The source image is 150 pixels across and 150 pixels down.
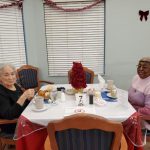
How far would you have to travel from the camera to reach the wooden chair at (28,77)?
3.39 metres

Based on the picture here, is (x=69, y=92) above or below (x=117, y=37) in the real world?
below

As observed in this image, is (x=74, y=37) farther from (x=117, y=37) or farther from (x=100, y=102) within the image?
(x=100, y=102)

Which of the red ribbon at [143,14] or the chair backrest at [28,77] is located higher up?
the red ribbon at [143,14]

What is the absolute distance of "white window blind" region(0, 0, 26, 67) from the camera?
3.20 m

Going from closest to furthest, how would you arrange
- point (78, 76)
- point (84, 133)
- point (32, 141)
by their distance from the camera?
point (84, 133) → point (32, 141) → point (78, 76)

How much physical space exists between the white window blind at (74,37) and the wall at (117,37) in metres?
0.11

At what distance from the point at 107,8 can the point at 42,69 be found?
→ 1.58 m

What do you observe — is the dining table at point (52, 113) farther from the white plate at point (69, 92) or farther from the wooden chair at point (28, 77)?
the wooden chair at point (28, 77)

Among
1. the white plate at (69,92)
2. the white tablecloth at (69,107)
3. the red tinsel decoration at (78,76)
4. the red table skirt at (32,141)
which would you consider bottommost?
the red table skirt at (32,141)

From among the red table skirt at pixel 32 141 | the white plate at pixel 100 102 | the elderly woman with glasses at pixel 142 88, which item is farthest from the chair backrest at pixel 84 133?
the elderly woman with glasses at pixel 142 88

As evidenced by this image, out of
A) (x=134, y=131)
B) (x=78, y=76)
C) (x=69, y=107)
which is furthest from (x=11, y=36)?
(x=134, y=131)

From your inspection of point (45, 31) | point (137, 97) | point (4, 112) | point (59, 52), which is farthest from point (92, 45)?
point (4, 112)

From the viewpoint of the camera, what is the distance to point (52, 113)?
5.64 ft

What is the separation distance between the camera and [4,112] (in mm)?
1830
